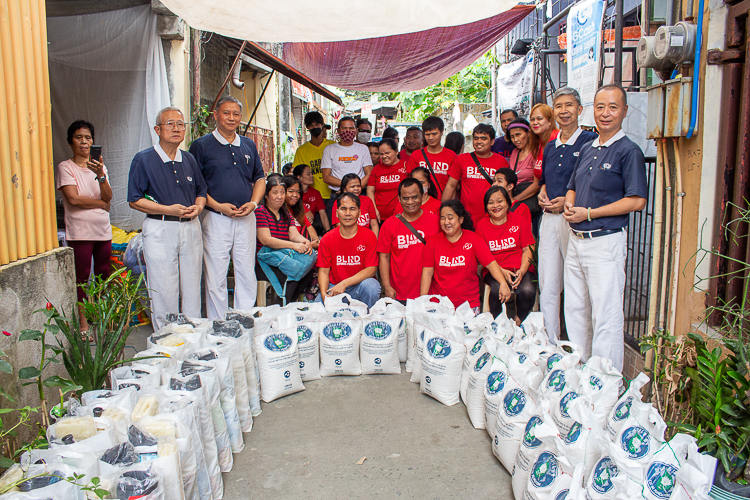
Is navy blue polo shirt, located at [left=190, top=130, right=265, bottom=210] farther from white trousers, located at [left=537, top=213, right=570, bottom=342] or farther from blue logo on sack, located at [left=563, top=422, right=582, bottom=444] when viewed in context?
blue logo on sack, located at [left=563, top=422, right=582, bottom=444]

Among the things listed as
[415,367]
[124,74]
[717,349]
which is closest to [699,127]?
[717,349]

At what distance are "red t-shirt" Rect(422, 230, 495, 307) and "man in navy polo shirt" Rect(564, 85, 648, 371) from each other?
0.95 meters

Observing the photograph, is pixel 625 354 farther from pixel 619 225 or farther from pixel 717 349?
pixel 717 349

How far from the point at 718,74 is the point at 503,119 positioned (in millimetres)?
3126

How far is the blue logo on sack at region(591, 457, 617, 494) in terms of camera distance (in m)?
1.92

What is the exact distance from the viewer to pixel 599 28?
4.18 meters

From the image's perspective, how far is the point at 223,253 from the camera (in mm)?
4559

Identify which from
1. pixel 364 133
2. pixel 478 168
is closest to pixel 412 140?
pixel 364 133

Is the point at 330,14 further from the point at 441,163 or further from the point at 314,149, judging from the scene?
the point at 314,149

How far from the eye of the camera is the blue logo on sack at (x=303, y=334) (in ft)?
12.1

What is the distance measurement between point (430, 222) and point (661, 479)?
3.03m

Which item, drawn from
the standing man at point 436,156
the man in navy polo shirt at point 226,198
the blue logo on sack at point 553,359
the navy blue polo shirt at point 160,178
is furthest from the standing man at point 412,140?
the blue logo on sack at point 553,359

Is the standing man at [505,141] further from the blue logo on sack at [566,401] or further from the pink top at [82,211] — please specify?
the pink top at [82,211]

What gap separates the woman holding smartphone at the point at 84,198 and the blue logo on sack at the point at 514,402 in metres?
3.55
